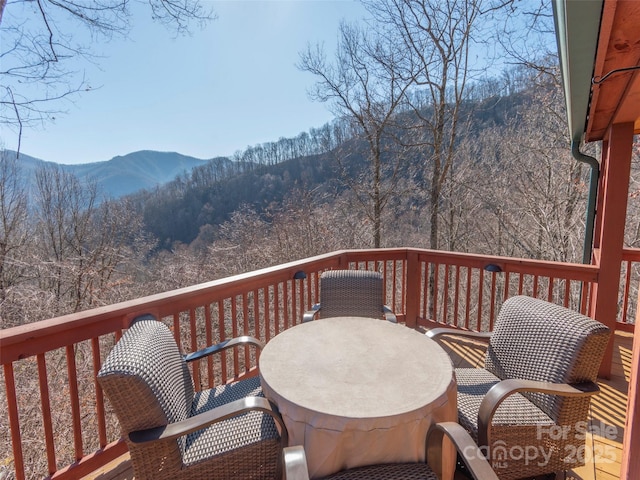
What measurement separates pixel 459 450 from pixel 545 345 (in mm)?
995

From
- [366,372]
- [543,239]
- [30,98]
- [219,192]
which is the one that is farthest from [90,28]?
[219,192]

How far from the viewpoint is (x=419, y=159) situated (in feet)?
31.0

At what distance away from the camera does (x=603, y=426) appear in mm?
2270

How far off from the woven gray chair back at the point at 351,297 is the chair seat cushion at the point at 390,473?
1.63m

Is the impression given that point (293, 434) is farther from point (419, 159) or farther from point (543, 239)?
point (543, 239)

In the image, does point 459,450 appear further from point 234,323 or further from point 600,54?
point 234,323

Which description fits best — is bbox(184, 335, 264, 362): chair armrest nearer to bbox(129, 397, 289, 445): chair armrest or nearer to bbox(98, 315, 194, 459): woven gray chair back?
bbox(98, 315, 194, 459): woven gray chair back

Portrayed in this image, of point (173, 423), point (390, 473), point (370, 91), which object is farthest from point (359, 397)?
point (370, 91)

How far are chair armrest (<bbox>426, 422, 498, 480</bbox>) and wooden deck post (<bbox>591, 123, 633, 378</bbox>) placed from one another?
7.98ft

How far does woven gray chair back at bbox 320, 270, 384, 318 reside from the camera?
2.88 metres

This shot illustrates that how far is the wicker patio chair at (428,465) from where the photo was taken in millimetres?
1085

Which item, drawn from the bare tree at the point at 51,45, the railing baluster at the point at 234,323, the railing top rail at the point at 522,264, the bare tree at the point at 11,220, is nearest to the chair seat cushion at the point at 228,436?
the railing baluster at the point at 234,323

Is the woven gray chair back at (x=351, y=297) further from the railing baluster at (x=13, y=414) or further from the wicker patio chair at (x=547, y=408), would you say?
the railing baluster at (x=13, y=414)

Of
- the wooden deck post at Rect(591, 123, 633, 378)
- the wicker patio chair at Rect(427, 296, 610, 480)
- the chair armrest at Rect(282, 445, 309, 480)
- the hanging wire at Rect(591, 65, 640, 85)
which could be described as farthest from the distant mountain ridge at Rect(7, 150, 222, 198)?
the wooden deck post at Rect(591, 123, 633, 378)
